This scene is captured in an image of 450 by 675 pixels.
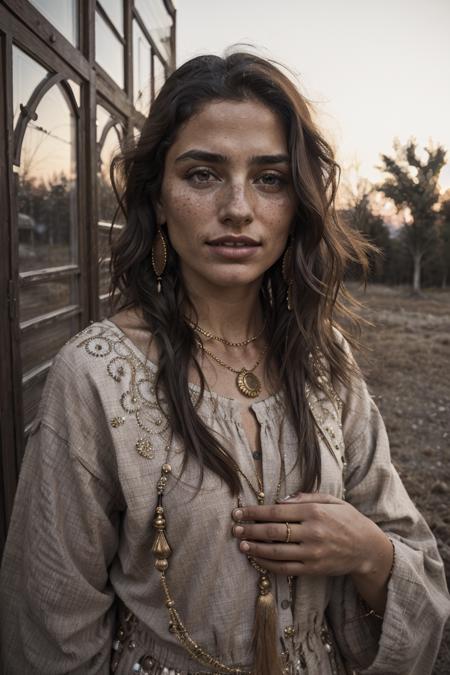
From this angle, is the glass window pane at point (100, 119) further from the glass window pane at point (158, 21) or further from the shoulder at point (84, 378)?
the shoulder at point (84, 378)

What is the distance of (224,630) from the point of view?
1.17m

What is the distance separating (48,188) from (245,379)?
1.58 m

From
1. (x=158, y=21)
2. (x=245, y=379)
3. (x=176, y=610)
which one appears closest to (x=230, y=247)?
(x=245, y=379)

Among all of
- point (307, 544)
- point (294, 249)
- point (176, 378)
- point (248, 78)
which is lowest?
point (307, 544)

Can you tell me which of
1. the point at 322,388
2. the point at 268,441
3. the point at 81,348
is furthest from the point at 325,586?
the point at 81,348

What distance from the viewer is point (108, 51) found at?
3574 mm

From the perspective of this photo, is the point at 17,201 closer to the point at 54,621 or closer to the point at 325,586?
the point at 54,621

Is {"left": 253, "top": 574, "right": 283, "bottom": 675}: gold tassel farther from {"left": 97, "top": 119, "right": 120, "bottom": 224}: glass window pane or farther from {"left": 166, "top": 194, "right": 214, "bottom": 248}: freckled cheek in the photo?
{"left": 97, "top": 119, "right": 120, "bottom": 224}: glass window pane

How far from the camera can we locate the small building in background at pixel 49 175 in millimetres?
1830

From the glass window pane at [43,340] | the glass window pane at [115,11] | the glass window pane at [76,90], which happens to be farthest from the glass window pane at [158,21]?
the glass window pane at [43,340]

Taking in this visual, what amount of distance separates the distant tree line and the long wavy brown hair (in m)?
3.24

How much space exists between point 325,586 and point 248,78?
1.20m

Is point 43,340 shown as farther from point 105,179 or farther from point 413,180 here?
point 413,180

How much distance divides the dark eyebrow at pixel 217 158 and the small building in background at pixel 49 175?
1.11 ft
